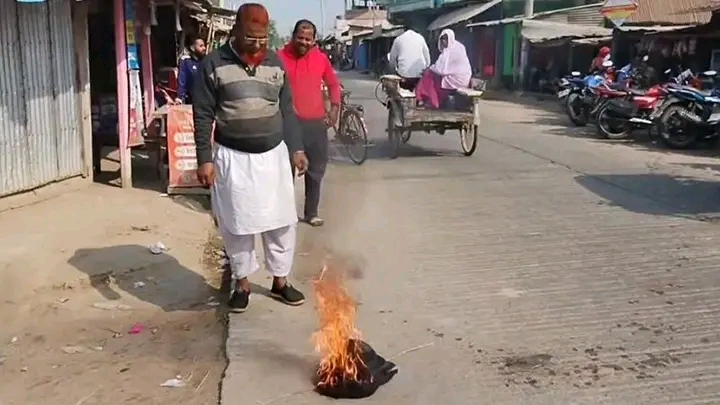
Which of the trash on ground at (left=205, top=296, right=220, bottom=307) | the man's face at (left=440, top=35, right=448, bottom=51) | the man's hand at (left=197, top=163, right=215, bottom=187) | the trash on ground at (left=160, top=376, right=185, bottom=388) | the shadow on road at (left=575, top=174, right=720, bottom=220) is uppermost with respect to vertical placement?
the man's face at (left=440, top=35, right=448, bottom=51)

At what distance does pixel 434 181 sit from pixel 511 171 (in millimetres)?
1343

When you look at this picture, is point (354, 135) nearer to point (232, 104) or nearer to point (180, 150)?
point (180, 150)

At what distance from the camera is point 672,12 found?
20734mm

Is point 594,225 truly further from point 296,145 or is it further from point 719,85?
point 719,85

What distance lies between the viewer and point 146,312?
5.46 m

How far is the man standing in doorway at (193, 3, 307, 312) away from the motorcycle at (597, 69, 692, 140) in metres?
10.5

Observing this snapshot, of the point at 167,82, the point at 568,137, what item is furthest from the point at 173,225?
the point at 568,137

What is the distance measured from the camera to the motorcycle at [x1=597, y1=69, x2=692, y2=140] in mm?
14438

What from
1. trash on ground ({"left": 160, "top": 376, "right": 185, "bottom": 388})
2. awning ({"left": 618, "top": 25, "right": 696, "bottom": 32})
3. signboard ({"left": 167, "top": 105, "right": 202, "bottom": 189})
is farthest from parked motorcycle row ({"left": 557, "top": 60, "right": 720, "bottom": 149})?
trash on ground ({"left": 160, "top": 376, "right": 185, "bottom": 388})

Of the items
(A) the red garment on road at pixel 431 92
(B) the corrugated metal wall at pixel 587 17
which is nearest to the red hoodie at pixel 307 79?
(A) the red garment on road at pixel 431 92

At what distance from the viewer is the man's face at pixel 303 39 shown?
24.1 feet

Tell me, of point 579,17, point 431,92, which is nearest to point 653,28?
point 579,17

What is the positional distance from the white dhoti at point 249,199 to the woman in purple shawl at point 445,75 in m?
6.99

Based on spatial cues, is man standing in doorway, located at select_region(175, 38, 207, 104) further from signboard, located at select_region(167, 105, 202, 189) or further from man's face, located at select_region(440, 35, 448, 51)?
man's face, located at select_region(440, 35, 448, 51)
